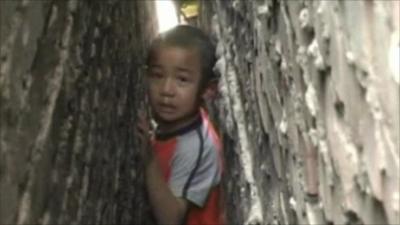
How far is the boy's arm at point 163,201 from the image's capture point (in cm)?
261

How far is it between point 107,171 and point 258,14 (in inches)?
30.1

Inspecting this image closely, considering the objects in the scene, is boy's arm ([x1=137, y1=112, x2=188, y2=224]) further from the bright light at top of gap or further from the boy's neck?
the bright light at top of gap

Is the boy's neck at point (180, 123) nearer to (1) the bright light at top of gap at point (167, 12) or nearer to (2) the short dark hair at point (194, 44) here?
(2) the short dark hair at point (194, 44)

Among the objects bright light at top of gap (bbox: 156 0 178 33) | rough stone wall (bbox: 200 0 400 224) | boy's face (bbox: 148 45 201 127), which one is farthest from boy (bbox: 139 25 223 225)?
bright light at top of gap (bbox: 156 0 178 33)

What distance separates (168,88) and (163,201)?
27cm

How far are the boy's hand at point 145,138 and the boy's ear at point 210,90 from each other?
6.6 inches

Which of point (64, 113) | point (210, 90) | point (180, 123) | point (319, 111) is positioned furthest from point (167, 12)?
point (319, 111)

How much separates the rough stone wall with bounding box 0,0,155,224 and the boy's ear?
20cm

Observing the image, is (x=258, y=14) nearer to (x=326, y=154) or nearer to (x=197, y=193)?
(x=326, y=154)

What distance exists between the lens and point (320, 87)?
1.36 metres

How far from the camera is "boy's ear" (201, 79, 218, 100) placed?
272 cm

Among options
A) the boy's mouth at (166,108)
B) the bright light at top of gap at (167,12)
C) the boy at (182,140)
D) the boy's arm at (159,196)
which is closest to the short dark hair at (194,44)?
the boy at (182,140)

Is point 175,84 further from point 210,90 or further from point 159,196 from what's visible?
point 159,196

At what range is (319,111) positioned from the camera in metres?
1.37
